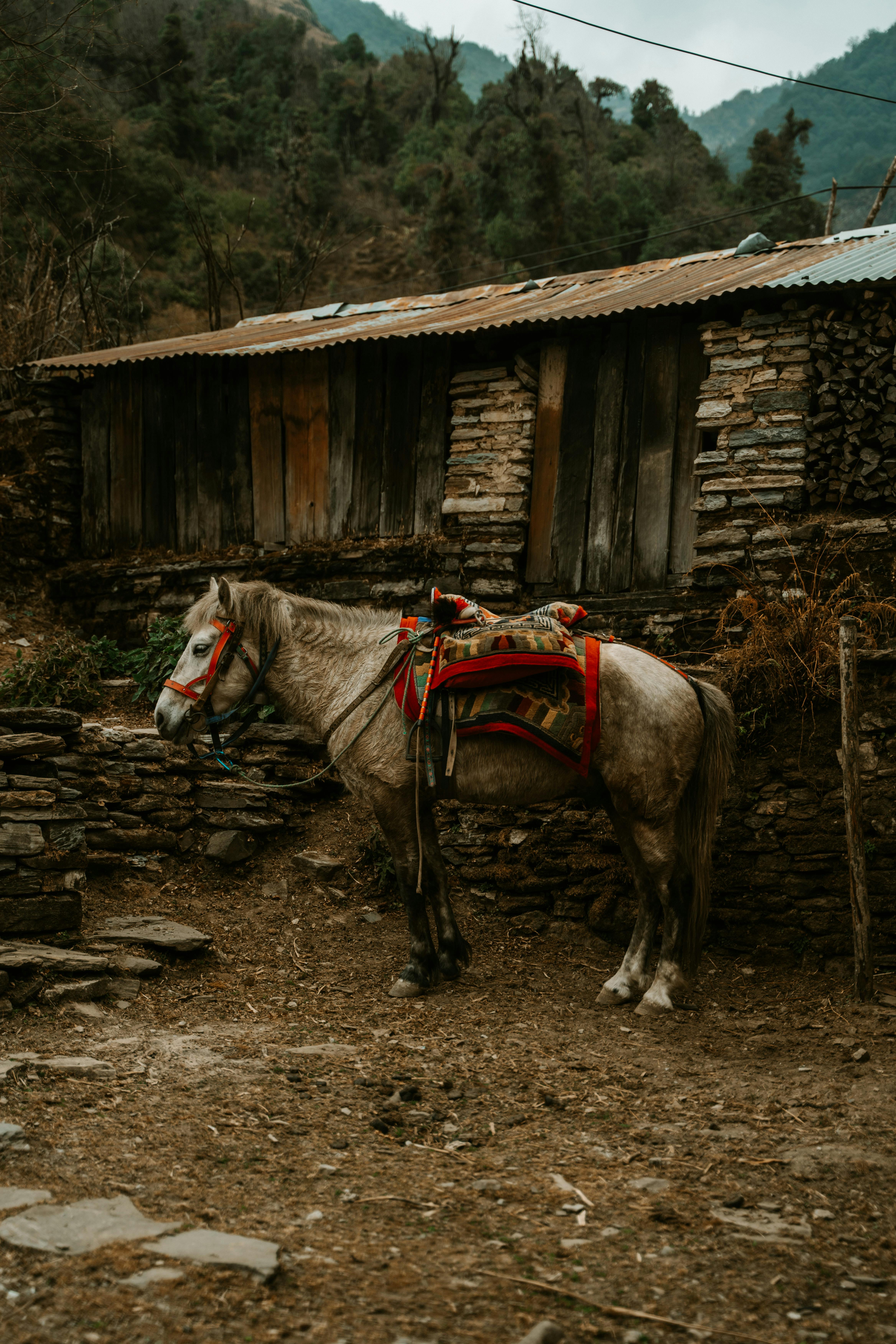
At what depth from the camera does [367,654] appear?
521 cm

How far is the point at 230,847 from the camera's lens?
641cm

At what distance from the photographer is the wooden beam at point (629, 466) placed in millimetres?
7477

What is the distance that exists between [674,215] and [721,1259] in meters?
29.9

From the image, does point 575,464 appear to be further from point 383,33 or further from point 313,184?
point 383,33

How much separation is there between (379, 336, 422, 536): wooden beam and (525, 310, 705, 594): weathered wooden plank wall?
1.14 m

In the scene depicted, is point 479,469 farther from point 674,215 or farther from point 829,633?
point 674,215

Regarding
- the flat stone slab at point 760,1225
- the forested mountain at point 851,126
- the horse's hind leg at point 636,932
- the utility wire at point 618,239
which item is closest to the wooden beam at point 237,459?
the horse's hind leg at point 636,932

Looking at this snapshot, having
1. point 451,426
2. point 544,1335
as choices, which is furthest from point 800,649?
point 544,1335

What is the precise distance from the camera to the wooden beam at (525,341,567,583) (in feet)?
25.6

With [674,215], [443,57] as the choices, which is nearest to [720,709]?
[674,215]

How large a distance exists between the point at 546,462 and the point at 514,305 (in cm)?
207

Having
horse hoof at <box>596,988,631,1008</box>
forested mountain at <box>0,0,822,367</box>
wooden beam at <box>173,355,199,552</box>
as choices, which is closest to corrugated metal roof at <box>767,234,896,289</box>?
horse hoof at <box>596,988,631,1008</box>

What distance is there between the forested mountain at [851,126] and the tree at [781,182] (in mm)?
12044

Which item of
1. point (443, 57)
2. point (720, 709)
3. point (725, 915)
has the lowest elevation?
point (725, 915)
